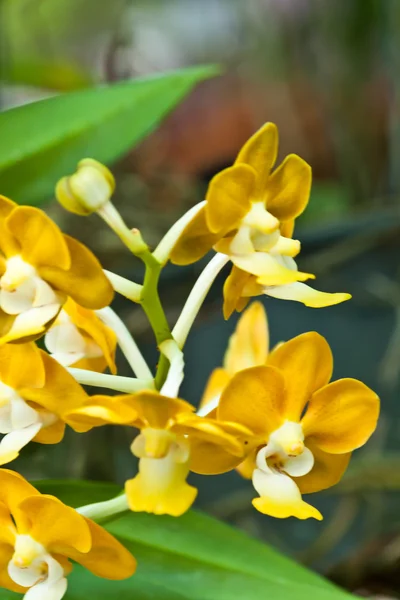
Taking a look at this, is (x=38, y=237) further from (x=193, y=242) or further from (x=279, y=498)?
(x=279, y=498)

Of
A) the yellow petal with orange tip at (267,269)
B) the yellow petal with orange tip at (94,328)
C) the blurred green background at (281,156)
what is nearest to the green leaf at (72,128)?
the blurred green background at (281,156)

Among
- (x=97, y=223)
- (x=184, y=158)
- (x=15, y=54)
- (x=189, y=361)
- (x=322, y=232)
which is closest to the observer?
(x=322, y=232)

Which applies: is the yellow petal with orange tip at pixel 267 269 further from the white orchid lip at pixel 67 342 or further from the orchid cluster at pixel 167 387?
the white orchid lip at pixel 67 342

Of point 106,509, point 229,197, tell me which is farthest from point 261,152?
point 106,509

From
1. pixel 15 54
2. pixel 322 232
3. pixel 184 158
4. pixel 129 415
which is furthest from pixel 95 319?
pixel 184 158

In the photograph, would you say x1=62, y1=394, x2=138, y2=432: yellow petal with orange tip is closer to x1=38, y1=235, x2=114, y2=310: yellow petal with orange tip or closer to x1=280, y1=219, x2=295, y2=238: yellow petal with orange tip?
x1=38, y1=235, x2=114, y2=310: yellow petal with orange tip

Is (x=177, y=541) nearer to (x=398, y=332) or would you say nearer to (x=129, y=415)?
(x=129, y=415)
